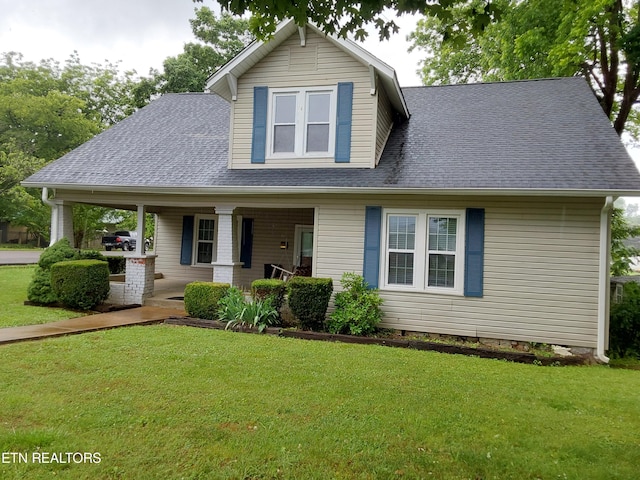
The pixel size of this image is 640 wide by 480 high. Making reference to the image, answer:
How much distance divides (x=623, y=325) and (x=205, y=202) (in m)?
9.01

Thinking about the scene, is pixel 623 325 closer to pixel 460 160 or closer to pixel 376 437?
pixel 460 160

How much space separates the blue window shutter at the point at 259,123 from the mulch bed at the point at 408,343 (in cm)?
381

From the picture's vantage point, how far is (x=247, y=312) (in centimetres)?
782

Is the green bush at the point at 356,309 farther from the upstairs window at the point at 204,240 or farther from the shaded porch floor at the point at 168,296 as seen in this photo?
the upstairs window at the point at 204,240

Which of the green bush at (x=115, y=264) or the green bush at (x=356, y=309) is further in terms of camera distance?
the green bush at (x=115, y=264)

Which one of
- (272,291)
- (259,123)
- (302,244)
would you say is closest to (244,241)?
(302,244)

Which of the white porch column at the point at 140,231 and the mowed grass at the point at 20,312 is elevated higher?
the white porch column at the point at 140,231

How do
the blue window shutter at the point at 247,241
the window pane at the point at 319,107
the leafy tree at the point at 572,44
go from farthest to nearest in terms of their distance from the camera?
the blue window shutter at the point at 247,241 < the leafy tree at the point at 572,44 < the window pane at the point at 319,107

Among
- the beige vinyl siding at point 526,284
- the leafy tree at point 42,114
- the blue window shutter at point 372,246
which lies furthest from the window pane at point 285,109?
the leafy tree at point 42,114

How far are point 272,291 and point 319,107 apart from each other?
414cm

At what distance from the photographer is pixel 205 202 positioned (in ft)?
30.1

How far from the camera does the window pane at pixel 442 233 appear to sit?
7.78 metres

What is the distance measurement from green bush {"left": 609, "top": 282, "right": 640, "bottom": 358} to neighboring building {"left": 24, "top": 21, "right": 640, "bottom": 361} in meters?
1.26

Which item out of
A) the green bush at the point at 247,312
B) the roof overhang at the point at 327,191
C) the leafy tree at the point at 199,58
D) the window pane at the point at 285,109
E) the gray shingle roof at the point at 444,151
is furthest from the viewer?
the leafy tree at the point at 199,58
